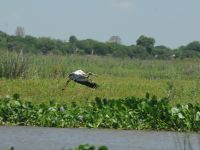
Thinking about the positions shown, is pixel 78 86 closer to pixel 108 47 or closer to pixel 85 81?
pixel 85 81

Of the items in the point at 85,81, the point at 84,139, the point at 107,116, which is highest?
the point at 85,81

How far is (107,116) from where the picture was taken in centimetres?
1182

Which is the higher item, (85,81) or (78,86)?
(85,81)

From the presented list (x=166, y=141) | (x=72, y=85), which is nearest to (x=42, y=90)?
(x=72, y=85)

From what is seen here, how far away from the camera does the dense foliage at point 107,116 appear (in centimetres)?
1177

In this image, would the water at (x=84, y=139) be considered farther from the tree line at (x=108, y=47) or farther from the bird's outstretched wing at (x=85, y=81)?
the tree line at (x=108, y=47)

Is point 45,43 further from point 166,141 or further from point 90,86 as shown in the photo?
point 166,141

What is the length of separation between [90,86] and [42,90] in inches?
60.7

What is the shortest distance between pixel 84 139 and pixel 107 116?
1586mm

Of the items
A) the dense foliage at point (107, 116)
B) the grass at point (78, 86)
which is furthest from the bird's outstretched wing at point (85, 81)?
the dense foliage at point (107, 116)

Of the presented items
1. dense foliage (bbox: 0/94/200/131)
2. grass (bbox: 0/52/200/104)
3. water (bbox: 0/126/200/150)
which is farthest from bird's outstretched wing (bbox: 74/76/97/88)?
water (bbox: 0/126/200/150)

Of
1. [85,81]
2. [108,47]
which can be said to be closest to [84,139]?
[85,81]

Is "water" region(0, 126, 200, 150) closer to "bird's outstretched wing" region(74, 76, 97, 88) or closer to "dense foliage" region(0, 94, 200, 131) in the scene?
"dense foliage" region(0, 94, 200, 131)

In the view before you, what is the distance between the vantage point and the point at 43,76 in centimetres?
2202
